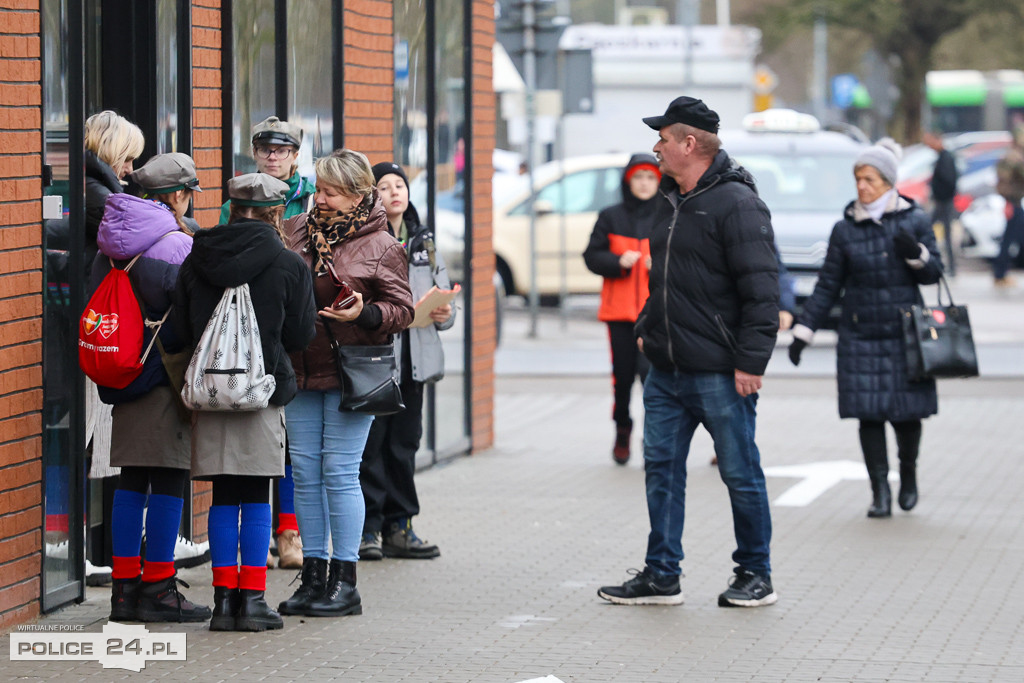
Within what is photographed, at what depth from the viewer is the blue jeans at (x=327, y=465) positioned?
643 centimetres

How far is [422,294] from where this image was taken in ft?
25.4

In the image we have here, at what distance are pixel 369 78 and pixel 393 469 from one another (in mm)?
2446

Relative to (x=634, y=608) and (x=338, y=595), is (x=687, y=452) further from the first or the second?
(x=338, y=595)

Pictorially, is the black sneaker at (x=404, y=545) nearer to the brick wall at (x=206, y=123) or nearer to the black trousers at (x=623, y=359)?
the brick wall at (x=206, y=123)

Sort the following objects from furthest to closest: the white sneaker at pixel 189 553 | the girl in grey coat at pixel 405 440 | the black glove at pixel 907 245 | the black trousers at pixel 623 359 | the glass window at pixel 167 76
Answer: the black trousers at pixel 623 359, the black glove at pixel 907 245, the girl in grey coat at pixel 405 440, the white sneaker at pixel 189 553, the glass window at pixel 167 76

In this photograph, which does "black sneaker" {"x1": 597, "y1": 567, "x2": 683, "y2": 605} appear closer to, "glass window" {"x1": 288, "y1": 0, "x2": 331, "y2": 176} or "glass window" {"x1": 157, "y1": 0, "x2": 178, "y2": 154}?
"glass window" {"x1": 157, "y1": 0, "x2": 178, "y2": 154}

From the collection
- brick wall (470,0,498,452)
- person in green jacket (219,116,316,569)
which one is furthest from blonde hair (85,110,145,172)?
brick wall (470,0,498,452)

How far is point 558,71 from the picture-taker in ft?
55.4

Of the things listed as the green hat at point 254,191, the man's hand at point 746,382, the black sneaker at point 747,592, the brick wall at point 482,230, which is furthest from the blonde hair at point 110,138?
the brick wall at point 482,230

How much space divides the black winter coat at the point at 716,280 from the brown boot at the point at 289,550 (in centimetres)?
176

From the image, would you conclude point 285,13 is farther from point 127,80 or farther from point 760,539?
point 760,539

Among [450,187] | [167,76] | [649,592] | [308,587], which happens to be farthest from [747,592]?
[450,187]

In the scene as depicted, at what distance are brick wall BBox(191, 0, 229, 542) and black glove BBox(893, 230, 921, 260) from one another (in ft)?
10.5

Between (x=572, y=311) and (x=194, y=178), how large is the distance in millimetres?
15581
